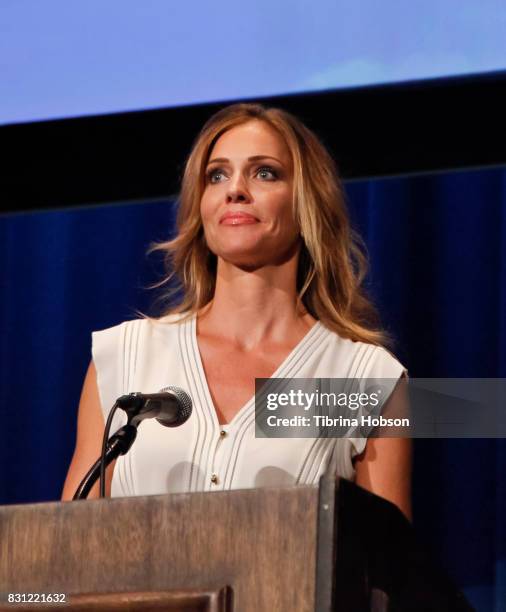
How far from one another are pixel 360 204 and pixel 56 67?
0.68 metres

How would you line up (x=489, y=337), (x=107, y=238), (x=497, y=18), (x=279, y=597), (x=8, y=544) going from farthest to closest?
(x=107, y=238) < (x=489, y=337) < (x=497, y=18) < (x=8, y=544) < (x=279, y=597)

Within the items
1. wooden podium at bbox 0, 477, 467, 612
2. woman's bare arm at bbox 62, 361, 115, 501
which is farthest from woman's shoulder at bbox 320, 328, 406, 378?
wooden podium at bbox 0, 477, 467, 612

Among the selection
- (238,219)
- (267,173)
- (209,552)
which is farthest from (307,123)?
(209,552)

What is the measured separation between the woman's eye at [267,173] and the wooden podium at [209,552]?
979mm

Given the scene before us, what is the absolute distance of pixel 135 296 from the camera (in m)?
2.67

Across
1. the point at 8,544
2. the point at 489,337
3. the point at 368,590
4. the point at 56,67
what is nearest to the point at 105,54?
the point at 56,67

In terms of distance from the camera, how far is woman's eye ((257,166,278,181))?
2.17 metres

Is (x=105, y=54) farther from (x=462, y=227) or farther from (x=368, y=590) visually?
(x=368, y=590)

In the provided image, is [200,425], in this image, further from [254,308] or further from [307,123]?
[307,123]

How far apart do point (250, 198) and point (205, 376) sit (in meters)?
0.31

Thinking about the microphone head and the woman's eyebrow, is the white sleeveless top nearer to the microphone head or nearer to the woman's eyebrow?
the woman's eyebrow

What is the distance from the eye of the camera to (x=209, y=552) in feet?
3.96

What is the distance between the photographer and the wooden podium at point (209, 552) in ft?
3.81

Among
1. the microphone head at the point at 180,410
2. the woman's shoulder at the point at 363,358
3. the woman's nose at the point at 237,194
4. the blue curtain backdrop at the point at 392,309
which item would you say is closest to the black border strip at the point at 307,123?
the blue curtain backdrop at the point at 392,309
